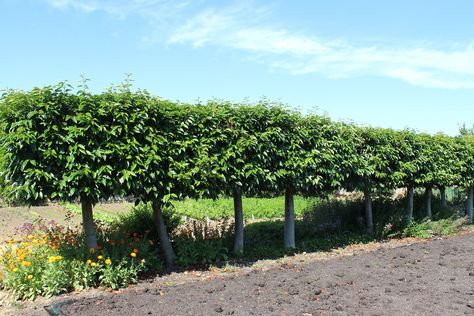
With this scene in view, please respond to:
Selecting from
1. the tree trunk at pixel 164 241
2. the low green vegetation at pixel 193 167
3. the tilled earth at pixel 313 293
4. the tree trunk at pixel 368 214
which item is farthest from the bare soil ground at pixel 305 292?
the tree trunk at pixel 368 214

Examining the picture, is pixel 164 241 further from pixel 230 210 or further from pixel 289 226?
pixel 230 210

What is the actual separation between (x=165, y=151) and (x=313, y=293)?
338cm

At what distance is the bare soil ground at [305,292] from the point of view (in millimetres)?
5387

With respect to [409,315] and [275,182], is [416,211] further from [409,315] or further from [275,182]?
[409,315]

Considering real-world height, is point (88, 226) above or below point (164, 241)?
above

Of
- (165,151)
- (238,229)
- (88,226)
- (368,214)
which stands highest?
(165,151)

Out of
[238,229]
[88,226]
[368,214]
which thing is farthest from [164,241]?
[368,214]

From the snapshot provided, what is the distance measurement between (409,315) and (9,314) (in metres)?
5.16

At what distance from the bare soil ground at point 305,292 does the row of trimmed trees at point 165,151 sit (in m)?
1.58

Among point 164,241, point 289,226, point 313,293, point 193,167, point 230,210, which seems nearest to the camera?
point 313,293

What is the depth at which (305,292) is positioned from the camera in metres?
6.10

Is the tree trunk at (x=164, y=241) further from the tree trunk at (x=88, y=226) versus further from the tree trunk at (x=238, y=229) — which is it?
the tree trunk at (x=238, y=229)

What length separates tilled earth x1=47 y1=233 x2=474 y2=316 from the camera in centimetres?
537

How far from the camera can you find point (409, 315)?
205 inches
